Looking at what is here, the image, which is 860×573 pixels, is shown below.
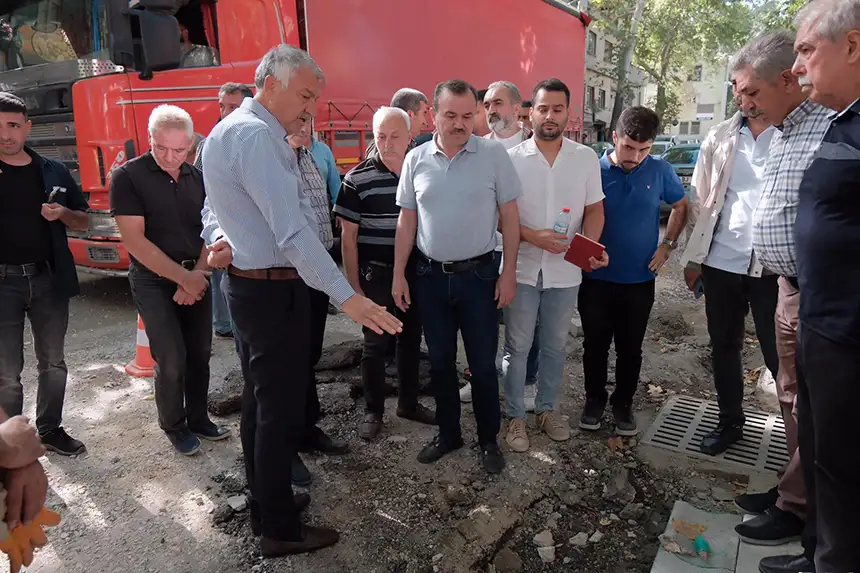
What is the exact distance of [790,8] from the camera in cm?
1402

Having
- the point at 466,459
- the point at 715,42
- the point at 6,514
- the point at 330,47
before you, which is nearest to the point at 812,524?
the point at 466,459

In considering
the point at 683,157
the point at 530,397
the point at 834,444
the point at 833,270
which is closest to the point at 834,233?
the point at 833,270

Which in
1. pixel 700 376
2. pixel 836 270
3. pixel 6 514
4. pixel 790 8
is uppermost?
pixel 790 8

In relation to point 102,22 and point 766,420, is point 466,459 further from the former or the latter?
point 102,22

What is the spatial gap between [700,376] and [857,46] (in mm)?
3207

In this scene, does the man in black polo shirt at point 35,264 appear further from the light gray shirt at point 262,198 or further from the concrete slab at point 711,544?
the concrete slab at point 711,544

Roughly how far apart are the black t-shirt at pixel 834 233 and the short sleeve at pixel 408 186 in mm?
1782

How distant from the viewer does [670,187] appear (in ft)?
11.2

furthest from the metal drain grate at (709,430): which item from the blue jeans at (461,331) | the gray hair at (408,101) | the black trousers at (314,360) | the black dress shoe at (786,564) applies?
the gray hair at (408,101)

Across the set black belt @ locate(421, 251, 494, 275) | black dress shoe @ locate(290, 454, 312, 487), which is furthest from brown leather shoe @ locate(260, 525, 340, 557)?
black belt @ locate(421, 251, 494, 275)

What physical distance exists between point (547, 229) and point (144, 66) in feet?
11.3

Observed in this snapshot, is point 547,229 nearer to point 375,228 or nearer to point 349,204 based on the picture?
point 375,228

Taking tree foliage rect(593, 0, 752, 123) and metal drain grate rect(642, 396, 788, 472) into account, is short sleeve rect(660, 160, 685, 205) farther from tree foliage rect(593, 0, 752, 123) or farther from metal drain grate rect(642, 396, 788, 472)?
tree foliage rect(593, 0, 752, 123)

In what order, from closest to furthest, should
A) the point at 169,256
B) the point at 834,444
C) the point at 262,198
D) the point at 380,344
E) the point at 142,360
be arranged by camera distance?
the point at 834,444
the point at 262,198
the point at 169,256
the point at 380,344
the point at 142,360
